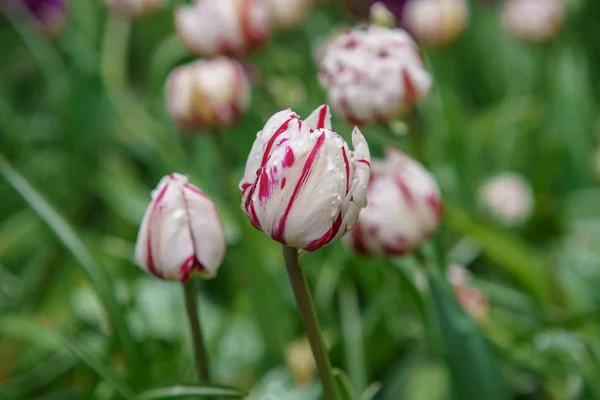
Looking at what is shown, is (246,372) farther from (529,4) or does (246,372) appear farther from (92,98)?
(529,4)

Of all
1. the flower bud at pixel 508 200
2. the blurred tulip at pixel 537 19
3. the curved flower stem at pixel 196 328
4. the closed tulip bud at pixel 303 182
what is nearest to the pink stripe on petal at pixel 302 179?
the closed tulip bud at pixel 303 182

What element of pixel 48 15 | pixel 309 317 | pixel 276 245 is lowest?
pixel 276 245

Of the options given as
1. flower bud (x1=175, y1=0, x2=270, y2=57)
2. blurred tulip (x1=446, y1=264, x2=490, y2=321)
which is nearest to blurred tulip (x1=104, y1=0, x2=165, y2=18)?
flower bud (x1=175, y1=0, x2=270, y2=57)

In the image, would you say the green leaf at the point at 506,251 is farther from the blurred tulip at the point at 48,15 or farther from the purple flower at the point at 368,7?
the blurred tulip at the point at 48,15

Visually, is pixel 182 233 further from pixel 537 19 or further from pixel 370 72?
pixel 537 19

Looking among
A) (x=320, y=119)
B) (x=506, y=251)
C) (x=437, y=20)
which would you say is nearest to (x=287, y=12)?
(x=437, y=20)

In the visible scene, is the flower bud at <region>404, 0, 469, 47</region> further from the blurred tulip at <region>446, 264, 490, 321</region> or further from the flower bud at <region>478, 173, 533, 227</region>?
the blurred tulip at <region>446, 264, 490, 321</region>
